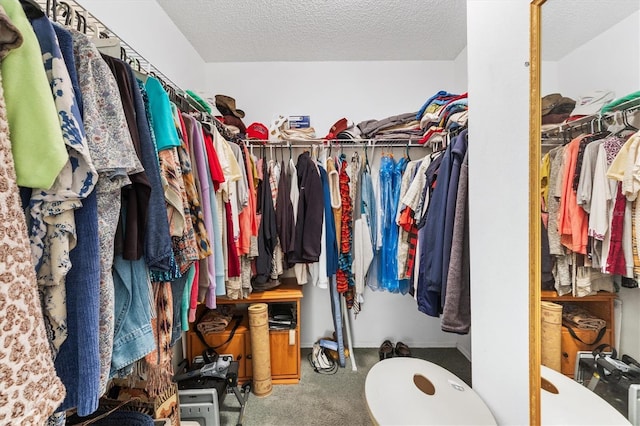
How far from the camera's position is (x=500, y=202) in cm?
81

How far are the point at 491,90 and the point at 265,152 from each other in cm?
181

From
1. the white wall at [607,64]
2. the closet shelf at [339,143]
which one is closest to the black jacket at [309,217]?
the closet shelf at [339,143]

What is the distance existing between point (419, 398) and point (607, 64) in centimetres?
101

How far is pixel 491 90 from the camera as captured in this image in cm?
84

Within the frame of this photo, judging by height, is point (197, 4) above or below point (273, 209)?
above

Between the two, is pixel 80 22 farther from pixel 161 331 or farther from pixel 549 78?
pixel 549 78

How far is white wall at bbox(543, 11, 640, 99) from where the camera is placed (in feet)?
1.63

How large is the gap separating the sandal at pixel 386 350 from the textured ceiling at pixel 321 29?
2517mm

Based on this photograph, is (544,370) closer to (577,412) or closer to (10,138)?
(577,412)

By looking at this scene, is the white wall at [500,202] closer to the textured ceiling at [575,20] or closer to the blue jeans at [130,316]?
the textured ceiling at [575,20]

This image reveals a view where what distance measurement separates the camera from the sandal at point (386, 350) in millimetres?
2296

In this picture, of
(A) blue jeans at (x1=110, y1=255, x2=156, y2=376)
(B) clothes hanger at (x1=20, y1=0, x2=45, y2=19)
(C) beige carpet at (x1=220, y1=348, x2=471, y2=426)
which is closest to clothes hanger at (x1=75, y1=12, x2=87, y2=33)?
(B) clothes hanger at (x1=20, y1=0, x2=45, y2=19)

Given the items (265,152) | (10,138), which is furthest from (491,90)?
(265,152)

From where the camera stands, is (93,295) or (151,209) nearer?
(93,295)
